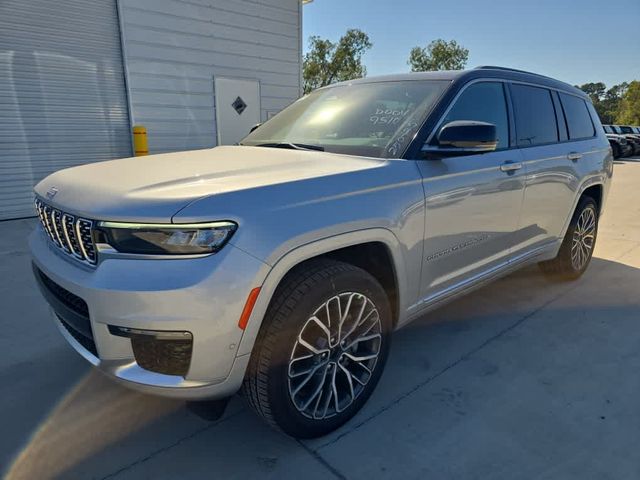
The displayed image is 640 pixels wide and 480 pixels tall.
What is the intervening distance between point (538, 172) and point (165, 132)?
22.7ft

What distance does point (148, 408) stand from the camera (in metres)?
2.38

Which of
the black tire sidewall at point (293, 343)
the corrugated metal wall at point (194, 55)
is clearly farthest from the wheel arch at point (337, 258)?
the corrugated metal wall at point (194, 55)

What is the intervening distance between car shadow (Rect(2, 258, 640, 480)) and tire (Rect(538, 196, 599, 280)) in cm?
102

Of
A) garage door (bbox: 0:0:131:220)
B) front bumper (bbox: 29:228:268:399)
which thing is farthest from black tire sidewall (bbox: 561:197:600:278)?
garage door (bbox: 0:0:131:220)

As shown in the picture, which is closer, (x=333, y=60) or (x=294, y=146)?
(x=294, y=146)

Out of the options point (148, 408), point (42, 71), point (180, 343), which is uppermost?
point (42, 71)

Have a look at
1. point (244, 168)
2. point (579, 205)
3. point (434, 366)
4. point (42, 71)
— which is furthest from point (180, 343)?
point (42, 71)

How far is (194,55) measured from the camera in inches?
335

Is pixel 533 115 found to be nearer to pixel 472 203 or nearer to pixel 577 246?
pixel 472 203

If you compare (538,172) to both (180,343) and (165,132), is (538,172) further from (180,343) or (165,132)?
(165,132)

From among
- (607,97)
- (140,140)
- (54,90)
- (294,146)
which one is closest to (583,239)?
(294,146)

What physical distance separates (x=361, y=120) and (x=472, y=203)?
0.82 meters

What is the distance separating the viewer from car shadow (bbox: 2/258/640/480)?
1.99m

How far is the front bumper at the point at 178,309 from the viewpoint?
1.59m
